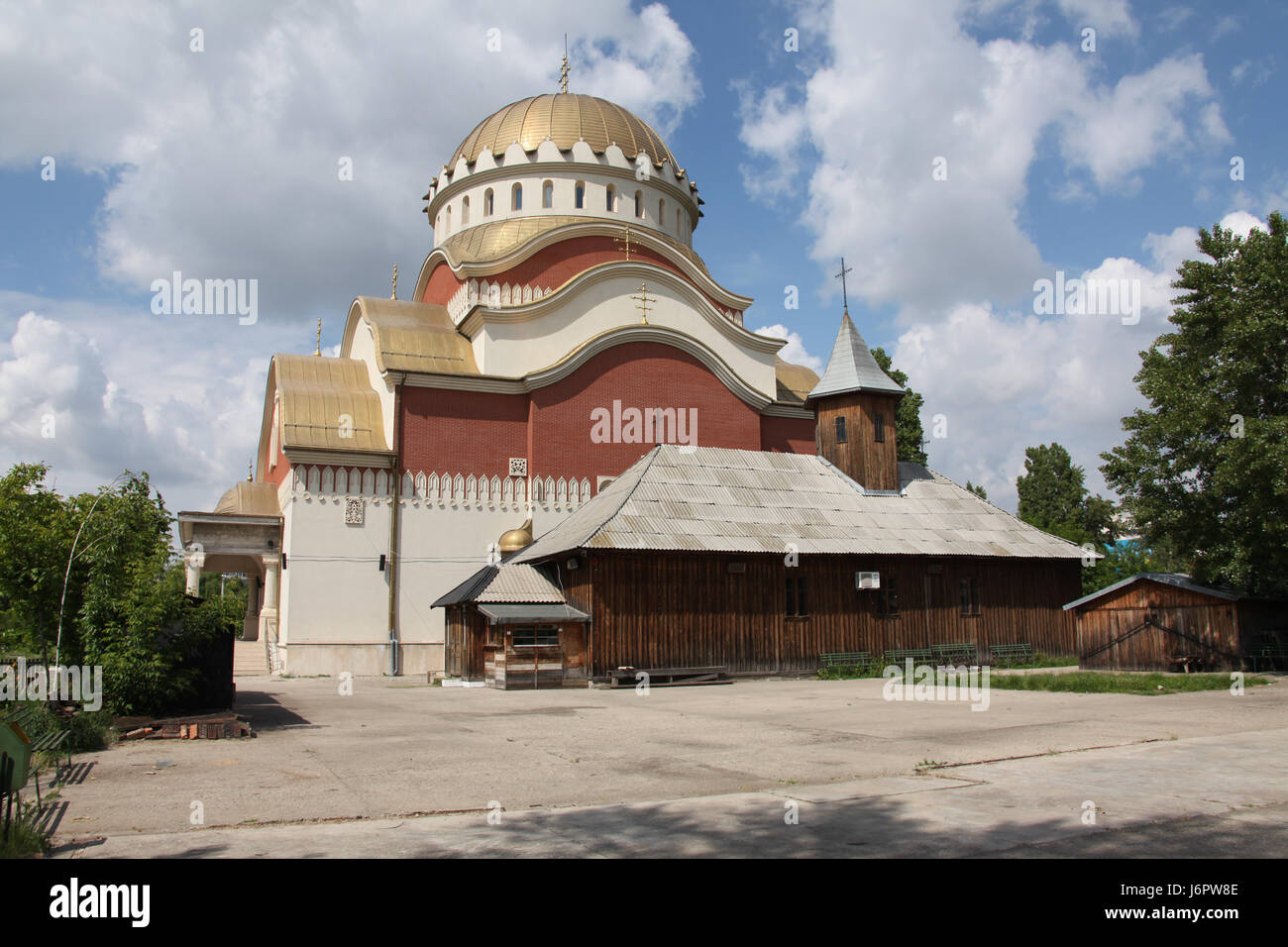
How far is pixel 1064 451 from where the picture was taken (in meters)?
58.2

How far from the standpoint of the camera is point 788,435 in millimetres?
35156

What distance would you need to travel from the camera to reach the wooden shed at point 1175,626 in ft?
68.8

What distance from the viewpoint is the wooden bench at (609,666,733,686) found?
21500mm

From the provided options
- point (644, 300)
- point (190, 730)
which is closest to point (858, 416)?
point (644, 300)

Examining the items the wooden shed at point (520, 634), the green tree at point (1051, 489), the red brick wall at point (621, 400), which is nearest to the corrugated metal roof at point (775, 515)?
the wooden shed at point (520, 634)

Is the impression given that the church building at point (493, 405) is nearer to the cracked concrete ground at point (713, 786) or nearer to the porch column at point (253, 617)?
the porch column at point (253, 617)

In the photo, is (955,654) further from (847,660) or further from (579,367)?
(579,367)

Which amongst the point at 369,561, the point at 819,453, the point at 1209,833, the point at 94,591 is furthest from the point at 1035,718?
the point at 369,561

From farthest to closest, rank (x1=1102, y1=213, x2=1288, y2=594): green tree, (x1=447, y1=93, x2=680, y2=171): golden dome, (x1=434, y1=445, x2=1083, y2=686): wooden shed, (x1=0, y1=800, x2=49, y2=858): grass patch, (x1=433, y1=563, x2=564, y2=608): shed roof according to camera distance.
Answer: (x1=447, y1=93, x2=680, y2=171): golden dome < (x1=433, y1=563, x2=564, y2=608): shed roof < (x1=434, y1=445, x2=1083, y2=686): wooden shed < (x1=1102, y1=213, x2=1288, y2=594): green tree < (x1=0, y1=800, x2=49, y2=858): grass patch

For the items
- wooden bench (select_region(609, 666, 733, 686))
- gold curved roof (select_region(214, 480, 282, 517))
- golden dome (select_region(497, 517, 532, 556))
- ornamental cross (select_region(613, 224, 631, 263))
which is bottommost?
wooden bench (select_region(609, 666, 733, 686))

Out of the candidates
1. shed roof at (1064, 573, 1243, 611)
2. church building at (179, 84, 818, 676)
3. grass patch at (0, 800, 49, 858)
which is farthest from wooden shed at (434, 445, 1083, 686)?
grass patch at (0, 800, 49, 858)

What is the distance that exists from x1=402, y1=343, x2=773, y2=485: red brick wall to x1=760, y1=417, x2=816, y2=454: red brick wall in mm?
2926

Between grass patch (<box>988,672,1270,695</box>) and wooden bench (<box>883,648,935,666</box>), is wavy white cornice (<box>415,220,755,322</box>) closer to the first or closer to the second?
wooden bench (<box>883,648,935,666</box>)
